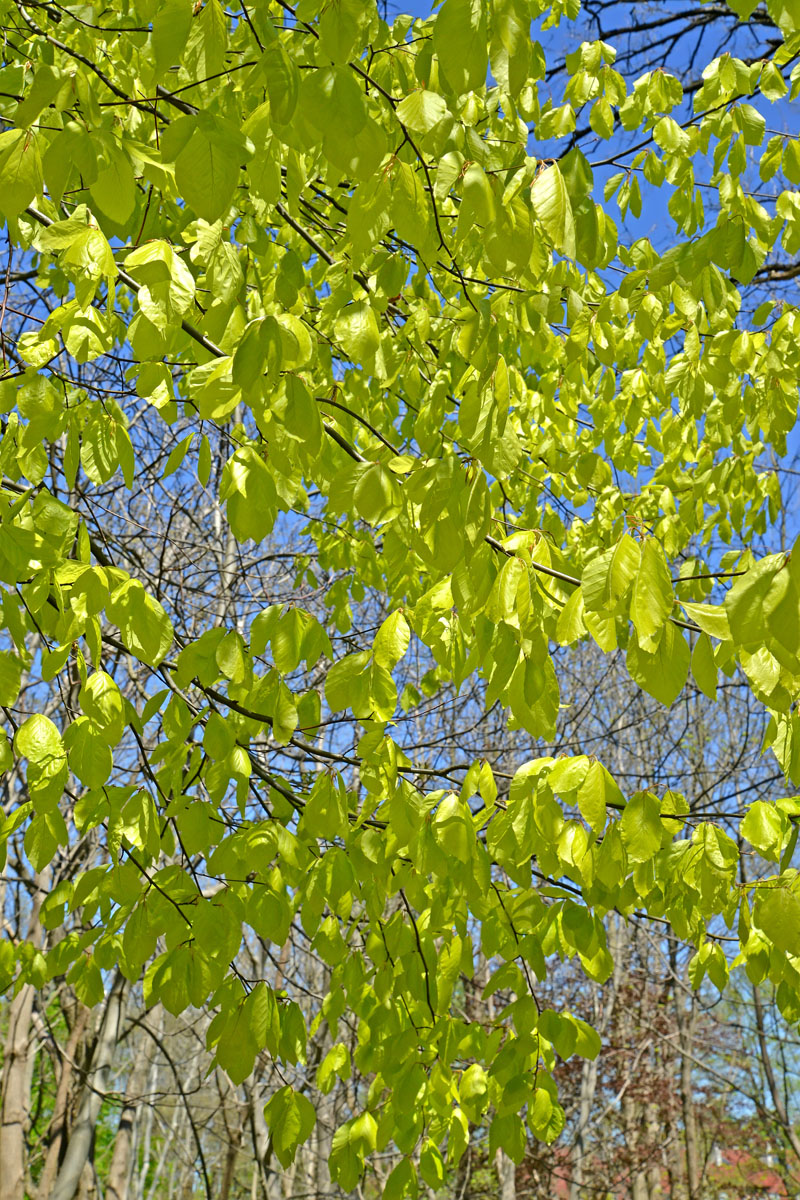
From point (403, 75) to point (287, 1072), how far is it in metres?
5.35

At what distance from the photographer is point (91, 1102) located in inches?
154

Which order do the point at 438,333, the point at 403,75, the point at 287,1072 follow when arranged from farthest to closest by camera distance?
the point at 287,1072 → the point at 438,333 → the point at 403,75

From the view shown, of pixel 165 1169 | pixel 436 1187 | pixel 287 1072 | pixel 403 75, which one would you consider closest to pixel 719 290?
pixel 403 75

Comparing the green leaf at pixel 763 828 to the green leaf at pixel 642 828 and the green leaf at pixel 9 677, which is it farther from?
the green leaf at pixel 9 677

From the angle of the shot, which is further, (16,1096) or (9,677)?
(16,1096)

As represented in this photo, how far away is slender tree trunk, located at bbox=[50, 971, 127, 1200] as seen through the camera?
3717 mm

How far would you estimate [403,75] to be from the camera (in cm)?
257

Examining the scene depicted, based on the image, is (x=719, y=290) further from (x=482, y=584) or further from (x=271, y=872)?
(x=271, y=872)

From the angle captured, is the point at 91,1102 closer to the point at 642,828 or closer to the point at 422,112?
the point at 642,828

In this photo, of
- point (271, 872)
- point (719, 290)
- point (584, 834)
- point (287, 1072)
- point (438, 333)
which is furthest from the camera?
point (287, 1072)

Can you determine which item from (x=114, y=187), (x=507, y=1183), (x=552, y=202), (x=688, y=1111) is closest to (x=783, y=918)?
(x=552, y=202)

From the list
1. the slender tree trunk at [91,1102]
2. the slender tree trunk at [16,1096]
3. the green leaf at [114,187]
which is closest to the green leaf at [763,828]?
the green leaf at [114,187]

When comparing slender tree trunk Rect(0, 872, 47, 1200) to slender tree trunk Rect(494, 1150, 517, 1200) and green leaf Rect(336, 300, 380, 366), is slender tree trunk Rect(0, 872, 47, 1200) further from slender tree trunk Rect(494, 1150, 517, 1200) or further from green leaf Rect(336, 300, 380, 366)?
green leaf Rect(336, 300, 380, 366)

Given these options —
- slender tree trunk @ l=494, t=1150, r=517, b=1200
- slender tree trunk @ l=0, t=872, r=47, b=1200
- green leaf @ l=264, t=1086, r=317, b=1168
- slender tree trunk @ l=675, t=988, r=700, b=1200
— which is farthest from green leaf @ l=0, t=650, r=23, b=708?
A: slender tree trunk @ l=675, t=988, r=700, b=1200
